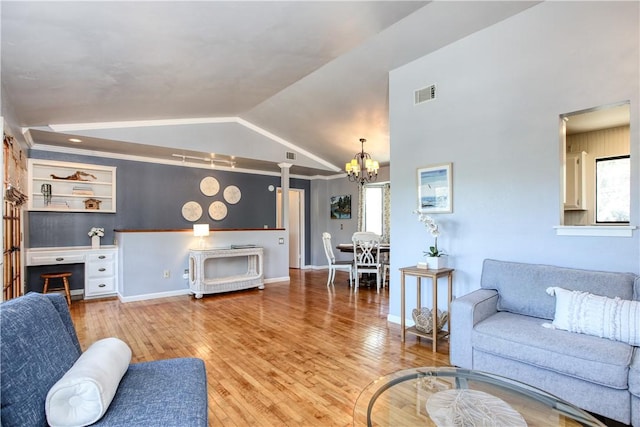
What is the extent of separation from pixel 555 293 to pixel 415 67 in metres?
2.70

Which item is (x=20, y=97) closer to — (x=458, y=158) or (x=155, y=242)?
(x=155, y=242)

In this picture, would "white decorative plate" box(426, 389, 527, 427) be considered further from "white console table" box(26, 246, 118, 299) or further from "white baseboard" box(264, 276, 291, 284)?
"white console table" box(26, 246, 118, 299)

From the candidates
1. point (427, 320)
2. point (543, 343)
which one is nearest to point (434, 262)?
point (427, 320)

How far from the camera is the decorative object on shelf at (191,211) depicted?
21.4 feet

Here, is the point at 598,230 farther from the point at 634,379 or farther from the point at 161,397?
the point at 161,397

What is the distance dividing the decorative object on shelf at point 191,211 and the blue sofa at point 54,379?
5145mm

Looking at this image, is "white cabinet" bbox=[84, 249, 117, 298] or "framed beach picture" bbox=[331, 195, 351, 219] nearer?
"white cabinet" bbox=[84, 249, 117, 298]

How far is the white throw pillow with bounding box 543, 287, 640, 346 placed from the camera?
6.44 feet

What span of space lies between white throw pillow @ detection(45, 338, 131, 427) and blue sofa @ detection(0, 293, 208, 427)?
0.04 m

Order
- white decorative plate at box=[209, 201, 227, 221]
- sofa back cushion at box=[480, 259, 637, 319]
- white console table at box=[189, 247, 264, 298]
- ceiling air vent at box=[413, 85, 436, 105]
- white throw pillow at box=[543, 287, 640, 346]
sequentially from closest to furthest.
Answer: white throw pillow at box=[543, 287, 640, 346]
sofa back cushion at box=[480, 259, 637, 319]
ceiling air vent at box=[413, 85, 436, 105]
white console table at box=[189, 247, 264, 298]
white decorative plate at box=[209, 201, 227, 221]

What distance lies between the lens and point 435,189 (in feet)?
11.4

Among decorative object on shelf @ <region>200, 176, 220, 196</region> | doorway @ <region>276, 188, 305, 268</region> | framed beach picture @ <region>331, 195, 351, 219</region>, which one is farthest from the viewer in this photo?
doorway @ <region>276, 188, 305, 268</region>

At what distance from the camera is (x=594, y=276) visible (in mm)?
2320

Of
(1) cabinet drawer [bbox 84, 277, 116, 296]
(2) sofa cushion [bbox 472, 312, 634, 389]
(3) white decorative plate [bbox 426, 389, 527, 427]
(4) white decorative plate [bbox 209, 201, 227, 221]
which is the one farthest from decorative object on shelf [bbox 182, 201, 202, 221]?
(3) white decorative plate [bbox 426, 389, 527, 427]
